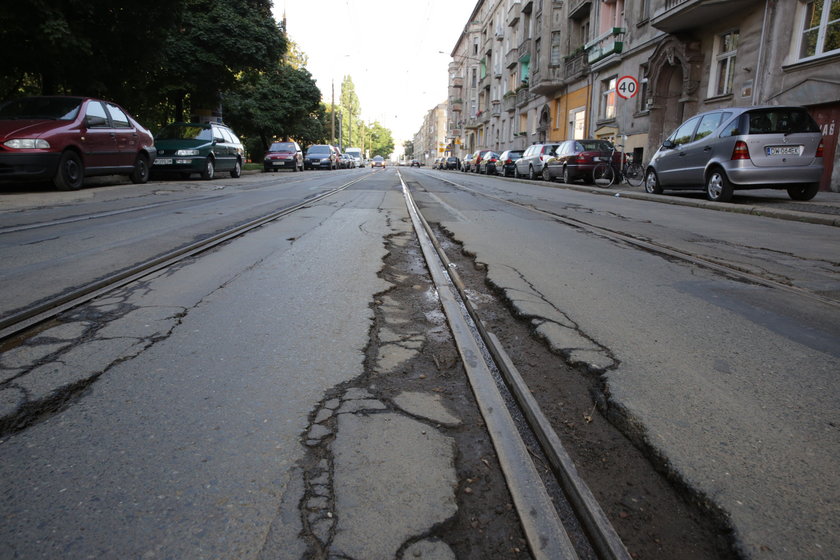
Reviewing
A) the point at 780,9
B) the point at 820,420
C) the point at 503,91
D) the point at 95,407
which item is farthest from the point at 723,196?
the point at 503,91

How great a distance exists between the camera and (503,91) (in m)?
52.5

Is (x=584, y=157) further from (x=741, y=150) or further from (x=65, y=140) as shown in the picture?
(x=65, y=140)

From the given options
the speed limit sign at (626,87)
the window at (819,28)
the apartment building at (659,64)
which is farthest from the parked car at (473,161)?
the window at (819,28)

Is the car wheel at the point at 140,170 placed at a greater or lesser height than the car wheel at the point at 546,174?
greater

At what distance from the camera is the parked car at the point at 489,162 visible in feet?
112

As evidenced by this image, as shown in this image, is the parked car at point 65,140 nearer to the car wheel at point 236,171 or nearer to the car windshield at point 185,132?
the car windshield at point 185,132

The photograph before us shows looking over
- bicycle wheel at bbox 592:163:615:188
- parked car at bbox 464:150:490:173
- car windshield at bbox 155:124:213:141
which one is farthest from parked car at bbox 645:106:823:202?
parked car at bbox 464:150:490:173

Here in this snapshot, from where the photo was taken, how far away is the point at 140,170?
1365 cm

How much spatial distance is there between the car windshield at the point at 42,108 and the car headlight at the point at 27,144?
0.84 meters

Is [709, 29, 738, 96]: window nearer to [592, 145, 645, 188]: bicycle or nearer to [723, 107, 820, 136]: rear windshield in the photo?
[592, 145, 645, 188]: bicycle

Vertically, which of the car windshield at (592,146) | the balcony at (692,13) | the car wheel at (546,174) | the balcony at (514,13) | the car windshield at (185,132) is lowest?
the car wheel at (546,174)

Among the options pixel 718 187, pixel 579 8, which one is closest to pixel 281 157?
pixel 579 8

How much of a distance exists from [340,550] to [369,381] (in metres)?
1.05

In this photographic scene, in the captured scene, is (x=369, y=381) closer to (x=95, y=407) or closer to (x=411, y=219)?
(x=95, y=407)
